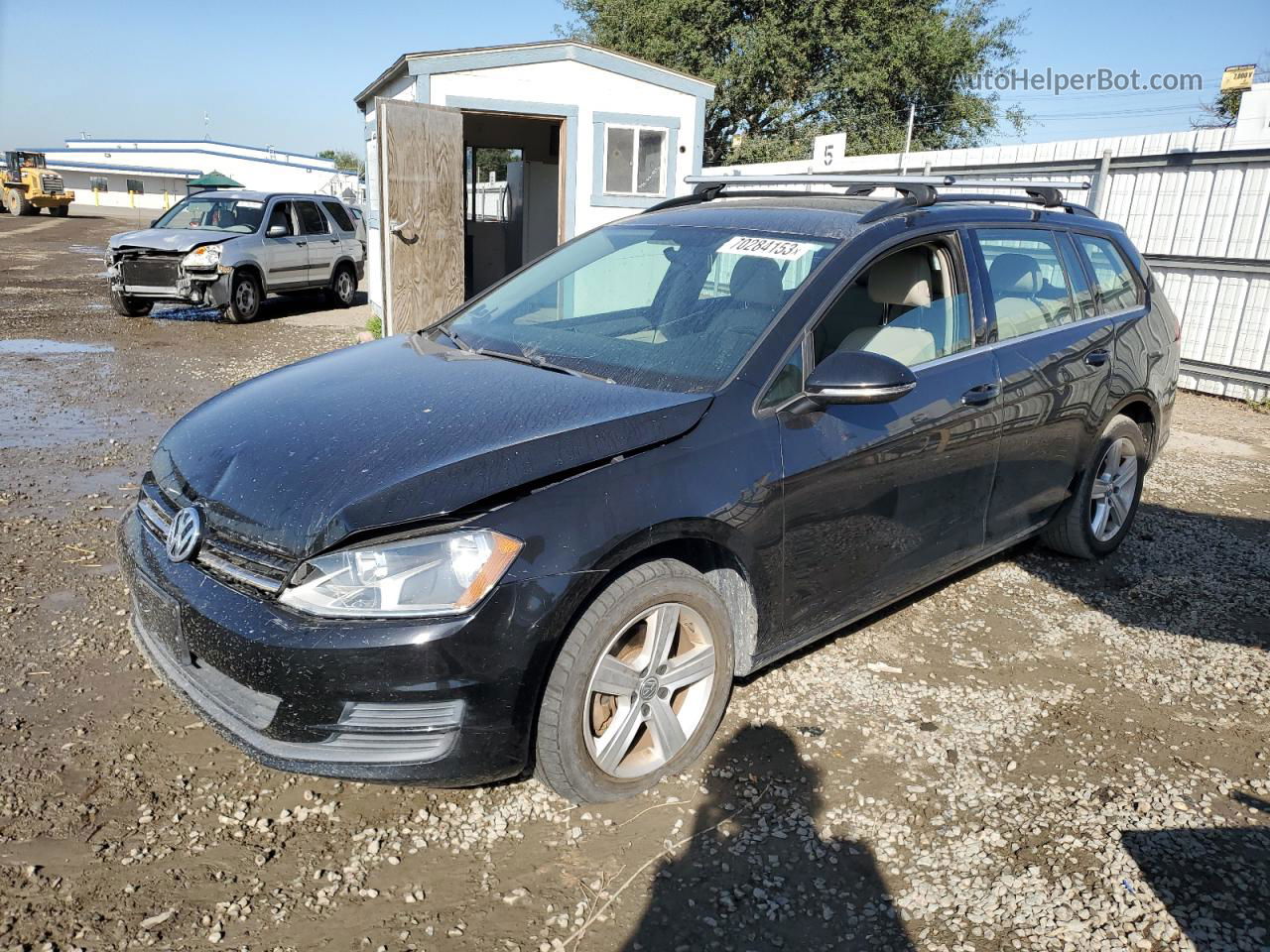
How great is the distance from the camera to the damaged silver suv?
41.2 ft

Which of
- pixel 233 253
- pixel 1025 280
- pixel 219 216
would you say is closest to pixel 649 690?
pixel 1025 280

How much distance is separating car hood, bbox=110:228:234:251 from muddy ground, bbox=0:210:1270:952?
951 centimetres

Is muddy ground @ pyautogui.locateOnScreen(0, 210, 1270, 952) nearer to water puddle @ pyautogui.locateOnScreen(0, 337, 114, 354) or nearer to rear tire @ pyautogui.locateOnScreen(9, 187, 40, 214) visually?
water puddle @ pyautogui.locateOnScreen(0, 337, 114, 354)

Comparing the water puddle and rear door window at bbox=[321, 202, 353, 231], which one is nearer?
the water puddle

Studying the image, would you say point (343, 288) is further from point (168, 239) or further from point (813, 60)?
point (813, 60)

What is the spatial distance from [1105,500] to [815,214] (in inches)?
96.5

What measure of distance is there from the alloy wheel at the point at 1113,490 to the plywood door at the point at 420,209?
6.64 metres

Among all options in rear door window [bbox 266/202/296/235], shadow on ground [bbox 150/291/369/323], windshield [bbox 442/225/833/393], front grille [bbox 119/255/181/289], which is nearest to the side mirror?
windshield [bbox 442/225/833/393]

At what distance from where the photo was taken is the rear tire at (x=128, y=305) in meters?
12.8

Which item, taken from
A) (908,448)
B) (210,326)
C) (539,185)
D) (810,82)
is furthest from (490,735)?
(810,82)

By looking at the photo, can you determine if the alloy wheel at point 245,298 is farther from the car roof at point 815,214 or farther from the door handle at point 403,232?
the car roof at point 815,214

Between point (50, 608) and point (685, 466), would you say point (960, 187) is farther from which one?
point (50, 608)

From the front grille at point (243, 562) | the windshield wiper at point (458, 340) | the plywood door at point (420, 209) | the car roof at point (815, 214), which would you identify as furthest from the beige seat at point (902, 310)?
the plywood door at point (420, 209)

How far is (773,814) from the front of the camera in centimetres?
279
